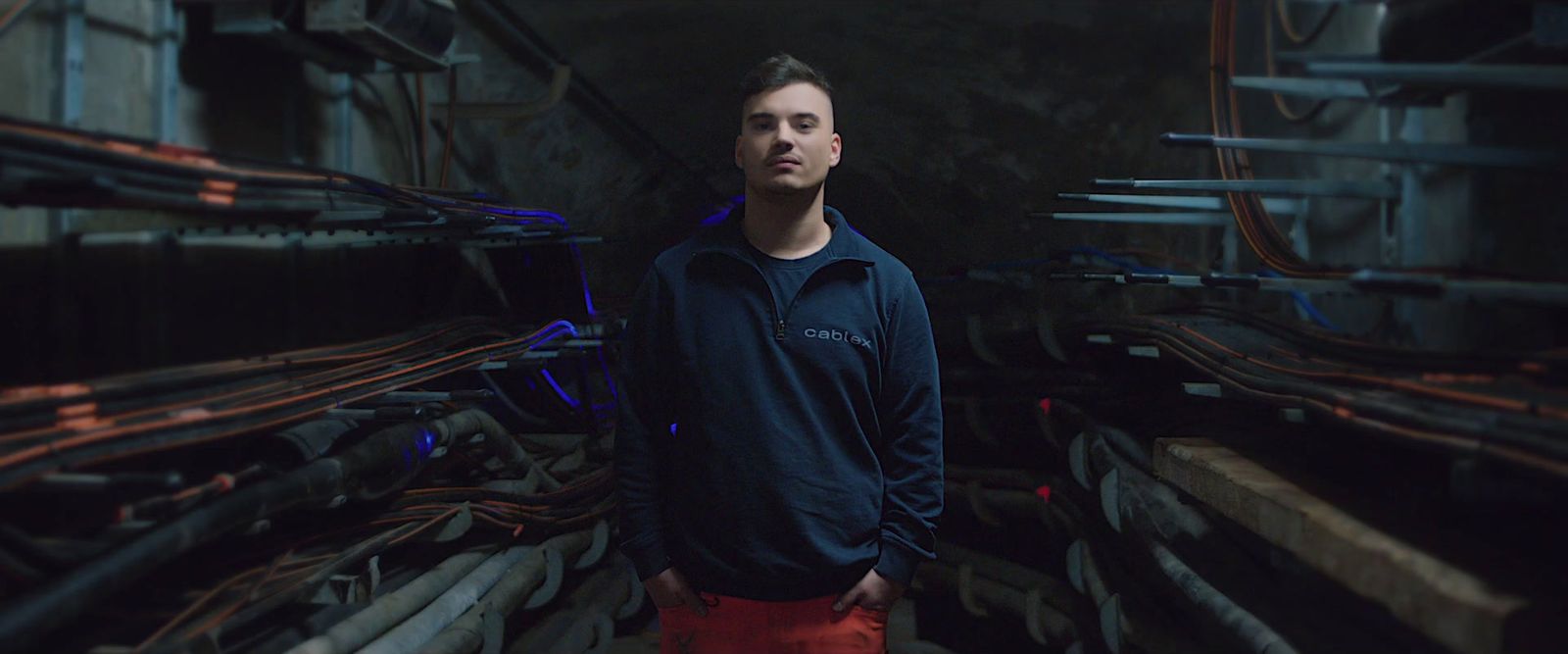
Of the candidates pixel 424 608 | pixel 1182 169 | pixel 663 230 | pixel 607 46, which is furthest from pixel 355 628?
pixel 1182 169

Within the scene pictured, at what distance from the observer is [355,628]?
215 centimetres

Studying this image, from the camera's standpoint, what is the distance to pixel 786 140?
2.01 meters


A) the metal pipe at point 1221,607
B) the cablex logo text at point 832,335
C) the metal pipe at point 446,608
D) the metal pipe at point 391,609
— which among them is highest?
the cablex logo text at point 832,335

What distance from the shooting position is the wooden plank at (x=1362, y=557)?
125 centimetres

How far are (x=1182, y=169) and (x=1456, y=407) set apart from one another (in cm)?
332

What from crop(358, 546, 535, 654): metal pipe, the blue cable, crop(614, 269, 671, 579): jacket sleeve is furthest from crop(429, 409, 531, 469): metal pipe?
the blue cable

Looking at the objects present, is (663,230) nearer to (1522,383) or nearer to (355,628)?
(355,628)

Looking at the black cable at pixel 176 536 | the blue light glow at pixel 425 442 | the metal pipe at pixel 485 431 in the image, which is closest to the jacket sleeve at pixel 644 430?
the black cable at pixel 176 536

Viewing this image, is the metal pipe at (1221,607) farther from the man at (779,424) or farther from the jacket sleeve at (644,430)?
the jacket sleeve at (644,430)

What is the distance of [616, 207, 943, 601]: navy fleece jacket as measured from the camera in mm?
1982

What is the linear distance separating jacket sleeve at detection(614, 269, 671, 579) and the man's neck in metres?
0.25

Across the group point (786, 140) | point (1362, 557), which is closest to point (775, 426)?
point (786, 140)

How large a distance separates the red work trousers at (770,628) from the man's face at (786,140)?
89 centimetres

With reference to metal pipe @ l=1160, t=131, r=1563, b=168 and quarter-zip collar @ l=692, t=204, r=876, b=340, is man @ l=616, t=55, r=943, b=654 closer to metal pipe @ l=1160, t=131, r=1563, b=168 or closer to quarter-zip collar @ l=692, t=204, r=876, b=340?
quarter-zip collar @ l=692, t=204, r=876, b=340
